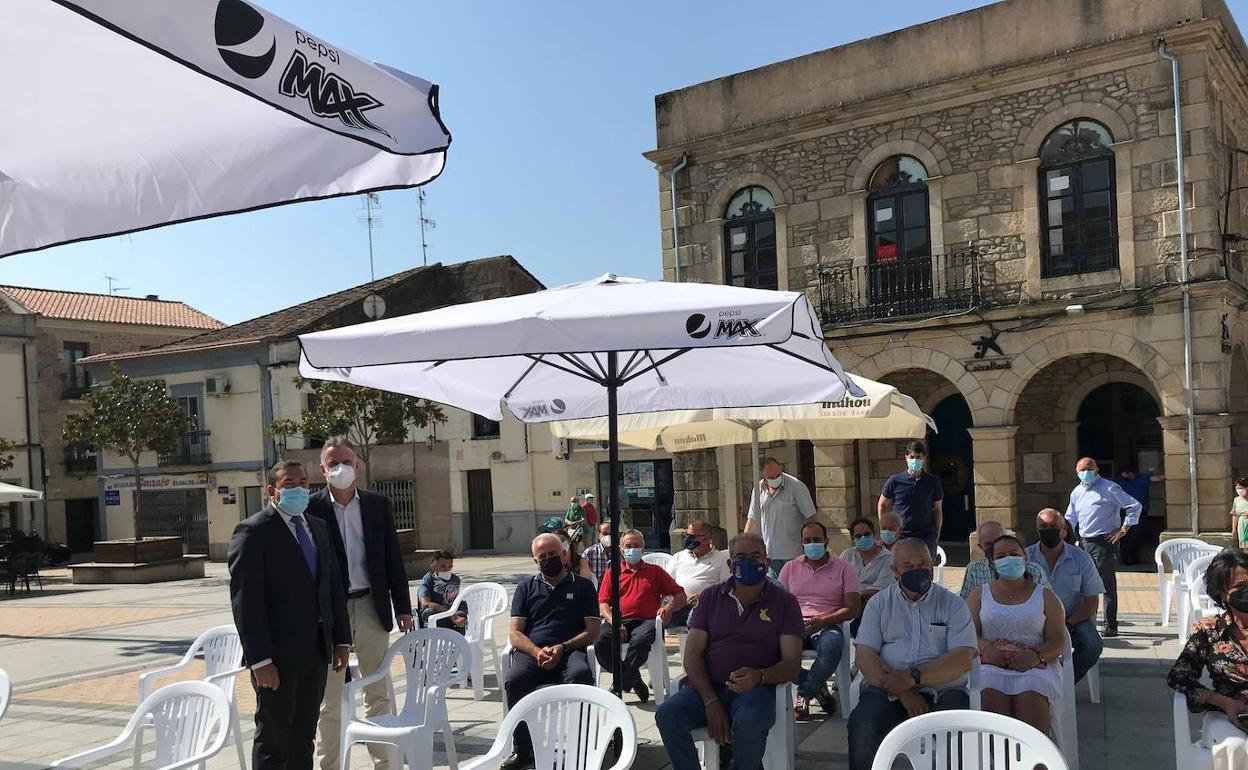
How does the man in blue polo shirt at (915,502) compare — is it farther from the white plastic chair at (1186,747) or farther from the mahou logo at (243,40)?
the mahou logo at (243,40)

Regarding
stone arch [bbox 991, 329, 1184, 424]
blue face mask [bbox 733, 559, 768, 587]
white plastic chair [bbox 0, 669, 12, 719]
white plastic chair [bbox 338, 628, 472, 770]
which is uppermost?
stone arch [bbox 991, 329, 1184, 424]

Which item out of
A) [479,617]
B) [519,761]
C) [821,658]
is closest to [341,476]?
[519,761]

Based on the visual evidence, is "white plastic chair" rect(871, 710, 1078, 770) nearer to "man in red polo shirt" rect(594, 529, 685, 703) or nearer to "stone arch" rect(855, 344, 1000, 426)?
"man in red polo shirt" rect(594, 529, 685, 703)

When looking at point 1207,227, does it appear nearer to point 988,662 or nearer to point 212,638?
point 988,662

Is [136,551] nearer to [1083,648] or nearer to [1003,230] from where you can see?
[1003,230]

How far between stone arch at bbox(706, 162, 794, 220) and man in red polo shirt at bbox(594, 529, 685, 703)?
1160cm

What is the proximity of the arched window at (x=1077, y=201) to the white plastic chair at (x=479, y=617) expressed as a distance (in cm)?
1068

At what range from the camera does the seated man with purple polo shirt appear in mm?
4891

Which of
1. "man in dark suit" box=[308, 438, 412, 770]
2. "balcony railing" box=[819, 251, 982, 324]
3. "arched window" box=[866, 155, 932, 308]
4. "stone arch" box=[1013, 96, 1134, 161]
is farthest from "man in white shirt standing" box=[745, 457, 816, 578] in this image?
"stone arch" box=[1013, 96, 1134, 161]

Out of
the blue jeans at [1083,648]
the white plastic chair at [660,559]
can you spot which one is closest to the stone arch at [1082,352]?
the white plastic chair at [660,559]

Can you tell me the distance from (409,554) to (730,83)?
10890 millimetres

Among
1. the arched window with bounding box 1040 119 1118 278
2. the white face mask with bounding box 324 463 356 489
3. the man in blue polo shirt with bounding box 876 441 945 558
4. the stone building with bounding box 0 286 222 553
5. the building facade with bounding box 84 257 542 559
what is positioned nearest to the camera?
the white face mask with bounding box 324 463 356 489

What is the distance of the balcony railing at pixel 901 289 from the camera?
1609 cm

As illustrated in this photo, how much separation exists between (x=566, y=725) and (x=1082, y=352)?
1318cm
